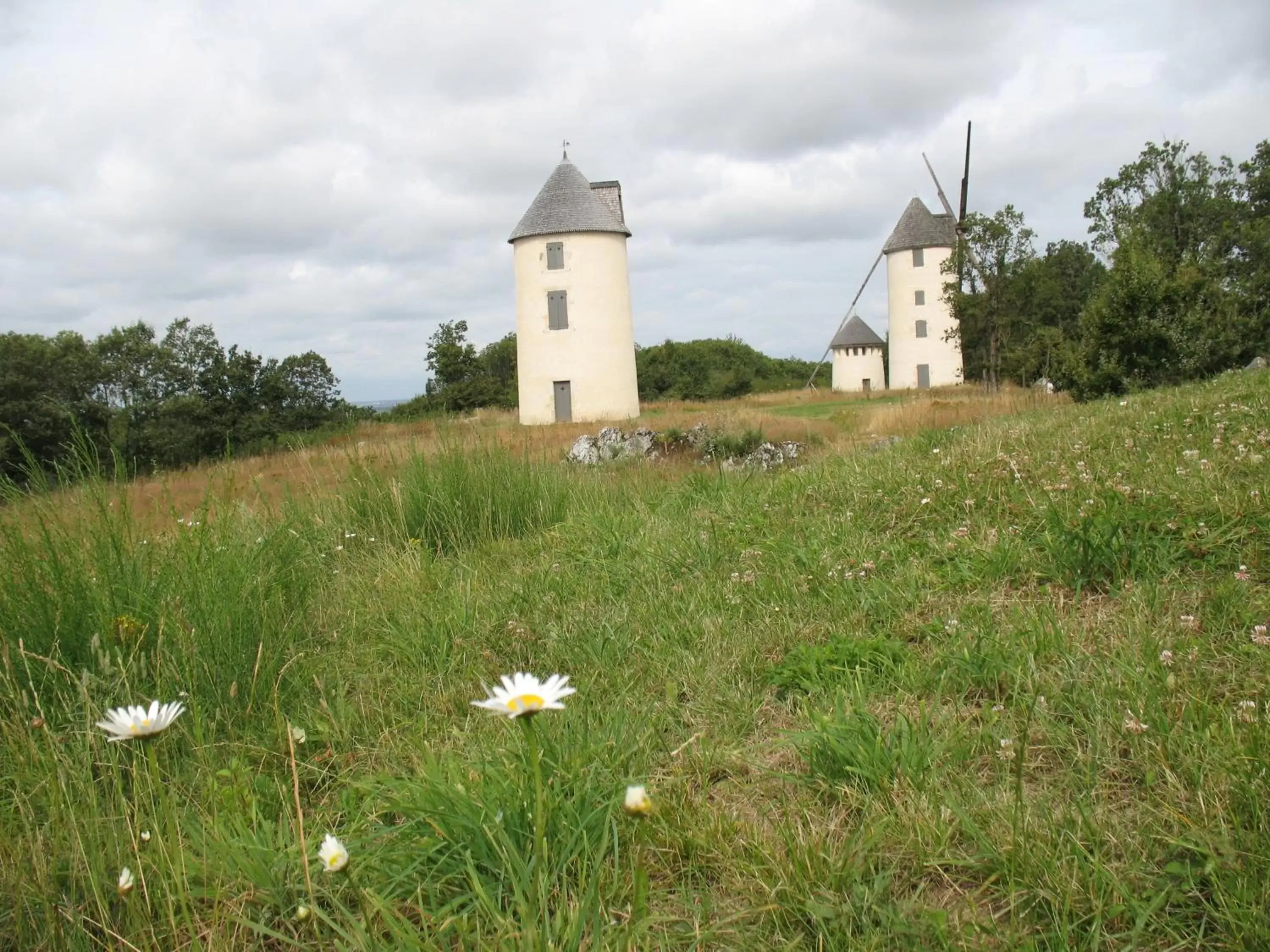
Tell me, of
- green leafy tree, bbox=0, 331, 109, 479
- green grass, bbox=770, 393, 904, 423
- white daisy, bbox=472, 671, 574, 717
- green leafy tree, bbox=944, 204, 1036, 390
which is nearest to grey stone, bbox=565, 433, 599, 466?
green grass, bbox=770, 393, 904, 423

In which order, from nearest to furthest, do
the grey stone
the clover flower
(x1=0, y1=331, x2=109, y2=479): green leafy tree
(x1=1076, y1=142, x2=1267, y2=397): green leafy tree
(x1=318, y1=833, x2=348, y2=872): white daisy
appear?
the clover flower < (x1=318, y1=833, x2=348, y2=872): white daisy < the grey stone < (x1=1076, y1=142, x2=1267, y2=397): green leafy tree < (x1=0, y1=331, x2=109, y2=479): green leafy tree

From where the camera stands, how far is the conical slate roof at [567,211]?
2744 cm

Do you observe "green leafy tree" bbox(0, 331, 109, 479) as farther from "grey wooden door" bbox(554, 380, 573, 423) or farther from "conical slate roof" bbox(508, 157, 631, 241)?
"conical slate roof" bbox(508, 157, 631, 241)

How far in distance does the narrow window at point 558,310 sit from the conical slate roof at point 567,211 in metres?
1.85

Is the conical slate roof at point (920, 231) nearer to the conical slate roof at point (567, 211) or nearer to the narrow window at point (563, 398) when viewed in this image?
the conical slate roof at point (567, 211)

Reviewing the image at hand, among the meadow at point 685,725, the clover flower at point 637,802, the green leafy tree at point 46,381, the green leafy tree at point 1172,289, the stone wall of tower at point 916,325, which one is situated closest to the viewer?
the clover flower at point 637,802

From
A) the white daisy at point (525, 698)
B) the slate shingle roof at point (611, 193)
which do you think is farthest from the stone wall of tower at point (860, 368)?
the white daisy at point (525, 698)

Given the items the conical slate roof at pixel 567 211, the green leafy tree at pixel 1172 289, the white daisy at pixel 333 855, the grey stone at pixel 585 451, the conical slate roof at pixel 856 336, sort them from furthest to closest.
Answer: the conical slate roof at pixel 856 336 < the conical slate roof at pixel 567 211 < the green leafy tree at pixel 1172 289 < the grey stone at pixel 585 451 < the white daisy at pixel 333 855

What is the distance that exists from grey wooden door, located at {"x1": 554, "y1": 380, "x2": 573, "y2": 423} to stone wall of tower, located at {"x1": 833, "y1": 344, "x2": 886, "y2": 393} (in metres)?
23.5

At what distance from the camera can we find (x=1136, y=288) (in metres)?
16.2

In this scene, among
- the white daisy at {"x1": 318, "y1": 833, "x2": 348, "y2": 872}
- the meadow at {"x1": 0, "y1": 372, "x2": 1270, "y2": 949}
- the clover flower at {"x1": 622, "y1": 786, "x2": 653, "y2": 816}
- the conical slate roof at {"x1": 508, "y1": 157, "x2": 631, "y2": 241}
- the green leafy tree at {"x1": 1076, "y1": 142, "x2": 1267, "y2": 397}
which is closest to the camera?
the clover flower at {"x1": 622, "y1": 786, "x2": 653, "y2": 816}

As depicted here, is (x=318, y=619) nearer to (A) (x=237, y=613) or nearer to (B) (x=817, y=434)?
(A) (x=237, y=613)

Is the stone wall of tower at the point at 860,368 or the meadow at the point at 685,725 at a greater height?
the stone wall of tower at the point at 860,368

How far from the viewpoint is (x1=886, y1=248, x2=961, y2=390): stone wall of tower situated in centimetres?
4178
